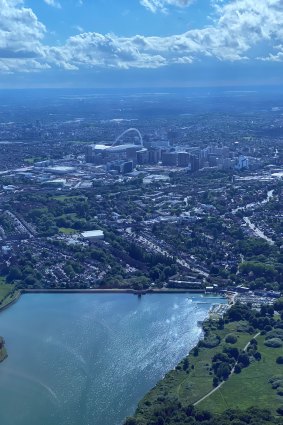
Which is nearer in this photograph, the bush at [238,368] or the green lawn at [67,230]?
the bush at [238,368]

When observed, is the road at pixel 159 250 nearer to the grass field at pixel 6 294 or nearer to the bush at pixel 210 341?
the bush at pixel 210 341

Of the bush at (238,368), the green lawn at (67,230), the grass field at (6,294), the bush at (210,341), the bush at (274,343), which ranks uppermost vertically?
the bush at (238,368)

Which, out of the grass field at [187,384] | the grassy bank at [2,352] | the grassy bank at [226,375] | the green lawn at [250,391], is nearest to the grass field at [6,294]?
the grassy bank at [2,352]

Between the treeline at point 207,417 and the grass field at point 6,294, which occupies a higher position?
the treeline at point 207,417

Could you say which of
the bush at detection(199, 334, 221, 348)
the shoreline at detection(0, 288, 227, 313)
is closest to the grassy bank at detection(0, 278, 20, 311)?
the shoreline at detection(0, 288, 227, 313)

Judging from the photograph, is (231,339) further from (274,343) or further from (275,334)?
(275,334)

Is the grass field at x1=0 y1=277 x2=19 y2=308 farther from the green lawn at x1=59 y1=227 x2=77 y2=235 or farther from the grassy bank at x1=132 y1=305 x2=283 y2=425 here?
the green lawn at x1=59 y1=227 x2=77 y2=235

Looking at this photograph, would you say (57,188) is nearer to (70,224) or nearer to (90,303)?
(70,224)
